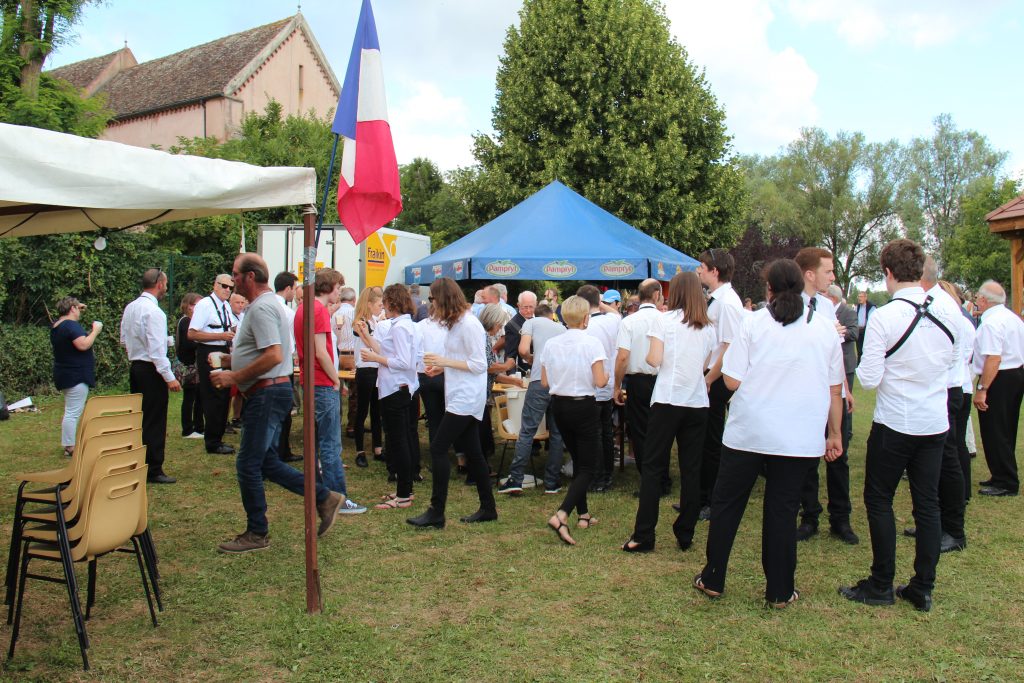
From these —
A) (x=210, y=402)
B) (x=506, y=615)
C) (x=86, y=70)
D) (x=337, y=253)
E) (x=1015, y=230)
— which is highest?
(x=86, y=70)

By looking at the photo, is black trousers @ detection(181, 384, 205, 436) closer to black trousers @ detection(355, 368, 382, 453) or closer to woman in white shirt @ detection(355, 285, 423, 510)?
black trousers @ detection(355, 368, 382, 453)

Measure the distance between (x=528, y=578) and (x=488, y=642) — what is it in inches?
37.1

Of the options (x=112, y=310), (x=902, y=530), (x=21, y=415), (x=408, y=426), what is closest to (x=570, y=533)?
(x=408, y=426)

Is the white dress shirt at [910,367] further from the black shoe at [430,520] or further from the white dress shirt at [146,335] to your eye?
the white dress shirt at [146,335]

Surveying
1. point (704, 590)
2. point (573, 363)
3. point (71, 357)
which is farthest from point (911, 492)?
point (71, 357)

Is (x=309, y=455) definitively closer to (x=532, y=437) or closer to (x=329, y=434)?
(x=329, y=434)

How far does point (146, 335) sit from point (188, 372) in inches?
91.3

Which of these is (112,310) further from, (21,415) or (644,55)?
(644,55)

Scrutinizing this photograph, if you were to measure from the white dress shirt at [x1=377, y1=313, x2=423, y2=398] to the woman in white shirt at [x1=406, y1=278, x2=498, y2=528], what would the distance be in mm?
373

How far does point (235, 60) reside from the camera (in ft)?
105

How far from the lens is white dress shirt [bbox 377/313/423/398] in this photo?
6082 millimetres

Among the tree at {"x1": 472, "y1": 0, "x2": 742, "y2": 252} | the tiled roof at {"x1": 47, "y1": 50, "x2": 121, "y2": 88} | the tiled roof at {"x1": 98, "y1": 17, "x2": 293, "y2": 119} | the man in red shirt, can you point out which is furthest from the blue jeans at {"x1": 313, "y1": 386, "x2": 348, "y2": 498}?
the tiled roof at {"x1": 47, "y1": 50, "x2": 121, "y2": 88}

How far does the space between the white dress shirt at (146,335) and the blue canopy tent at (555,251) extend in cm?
465

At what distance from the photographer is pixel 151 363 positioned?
22.7ft
